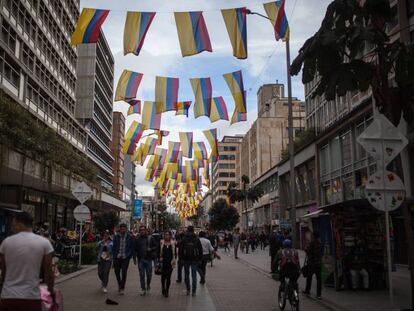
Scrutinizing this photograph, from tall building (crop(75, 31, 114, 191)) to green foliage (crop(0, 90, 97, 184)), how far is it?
18.1 m

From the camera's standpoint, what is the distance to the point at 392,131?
Answer: 9609 millimetres

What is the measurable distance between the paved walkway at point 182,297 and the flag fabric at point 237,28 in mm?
7525

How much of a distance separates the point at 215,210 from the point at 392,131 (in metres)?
81.7

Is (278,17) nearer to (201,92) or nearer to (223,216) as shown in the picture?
(201,92)

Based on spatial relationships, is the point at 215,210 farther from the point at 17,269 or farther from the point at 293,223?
the point at 17,269

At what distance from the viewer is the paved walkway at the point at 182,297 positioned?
11750 millimetres

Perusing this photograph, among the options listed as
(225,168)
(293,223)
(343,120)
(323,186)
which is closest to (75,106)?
(323,186)

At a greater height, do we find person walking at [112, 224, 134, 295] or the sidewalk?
person walking at [112, 224, 134, 295]

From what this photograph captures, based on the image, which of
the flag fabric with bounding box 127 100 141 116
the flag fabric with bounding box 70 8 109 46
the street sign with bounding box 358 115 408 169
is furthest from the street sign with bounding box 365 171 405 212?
the flag fabric with bounding box 127 100 141 116

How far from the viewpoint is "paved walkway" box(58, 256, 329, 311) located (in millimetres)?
11750

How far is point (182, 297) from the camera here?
13.6m

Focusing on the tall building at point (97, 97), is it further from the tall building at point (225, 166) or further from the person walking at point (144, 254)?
the tall building at point (225, 166)

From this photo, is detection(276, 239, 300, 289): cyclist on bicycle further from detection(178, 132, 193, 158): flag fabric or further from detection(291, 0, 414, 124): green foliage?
detection(178, 132, 193, 158): flag fabric

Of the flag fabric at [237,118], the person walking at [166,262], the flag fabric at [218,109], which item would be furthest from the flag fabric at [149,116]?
the person walking at [166,262]
